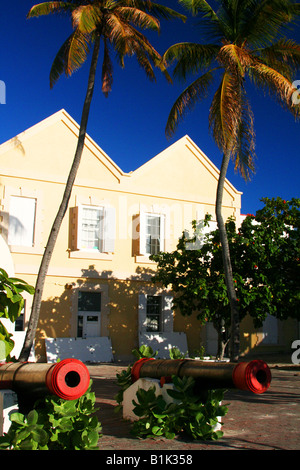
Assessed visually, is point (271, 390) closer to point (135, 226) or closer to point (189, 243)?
point (189, 243)

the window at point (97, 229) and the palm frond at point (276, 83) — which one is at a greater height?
the palm frond at point (276, 83)

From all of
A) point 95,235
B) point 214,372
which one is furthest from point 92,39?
point 214,372

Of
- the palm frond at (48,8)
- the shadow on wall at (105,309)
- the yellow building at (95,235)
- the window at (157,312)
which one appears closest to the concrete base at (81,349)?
the yellow building at (95,235)

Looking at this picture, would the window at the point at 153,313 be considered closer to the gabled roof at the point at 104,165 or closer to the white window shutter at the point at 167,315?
the white window shutter at the point at 167,315

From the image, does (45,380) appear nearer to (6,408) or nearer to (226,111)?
(6,408)

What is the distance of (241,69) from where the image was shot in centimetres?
1270

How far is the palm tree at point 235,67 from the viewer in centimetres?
1285

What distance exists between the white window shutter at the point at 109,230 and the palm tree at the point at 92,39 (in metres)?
5.09

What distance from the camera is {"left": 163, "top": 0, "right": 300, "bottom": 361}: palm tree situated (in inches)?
506

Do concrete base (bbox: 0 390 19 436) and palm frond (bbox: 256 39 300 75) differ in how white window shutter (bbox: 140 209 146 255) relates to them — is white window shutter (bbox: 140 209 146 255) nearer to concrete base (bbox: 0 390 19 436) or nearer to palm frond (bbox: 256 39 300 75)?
palm frond (bbox: 256 39 300 75)

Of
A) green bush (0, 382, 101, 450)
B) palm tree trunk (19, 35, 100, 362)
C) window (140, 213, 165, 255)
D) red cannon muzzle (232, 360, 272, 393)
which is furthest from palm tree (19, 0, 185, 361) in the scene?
red cannon muzzle (232, 360, 272, 393)

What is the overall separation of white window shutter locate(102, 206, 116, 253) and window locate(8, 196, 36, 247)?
2620 millimetres

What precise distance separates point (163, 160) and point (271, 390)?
11.6m

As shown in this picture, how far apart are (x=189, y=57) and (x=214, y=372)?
10.6 m
